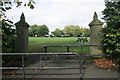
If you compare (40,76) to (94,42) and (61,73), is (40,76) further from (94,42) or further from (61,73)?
(94,42)

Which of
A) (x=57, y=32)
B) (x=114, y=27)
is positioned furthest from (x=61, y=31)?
(x=114, y=27)

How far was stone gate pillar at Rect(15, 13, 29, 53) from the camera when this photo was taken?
14273 millimetres

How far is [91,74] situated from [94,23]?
547 centimetres

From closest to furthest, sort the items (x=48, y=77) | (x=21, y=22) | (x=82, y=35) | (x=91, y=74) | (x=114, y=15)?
1. (x=48, y=77)
2. (x=91, y=74)
3. (x=114, y=15)
4. (x=21, y=22)
5. (x=82, y=35)

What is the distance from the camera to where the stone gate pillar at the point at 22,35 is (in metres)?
14.3

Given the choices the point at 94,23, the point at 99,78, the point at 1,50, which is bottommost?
the point at 99,78

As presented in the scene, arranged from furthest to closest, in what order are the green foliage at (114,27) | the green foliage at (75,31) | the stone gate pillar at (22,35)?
1. the green foliage at (75,31)
2. the stone gate pillar at (22,35)
3. the green foliage at (114,27)

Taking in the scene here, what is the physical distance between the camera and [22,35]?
14.5 m

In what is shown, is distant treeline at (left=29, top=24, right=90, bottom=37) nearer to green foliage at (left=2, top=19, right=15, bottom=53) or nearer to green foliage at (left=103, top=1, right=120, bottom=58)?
green foliage at (left=103, top=1, right=120, bottom=58)

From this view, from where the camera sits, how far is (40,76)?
9.73 metres

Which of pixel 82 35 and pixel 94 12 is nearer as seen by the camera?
pixel 94 12

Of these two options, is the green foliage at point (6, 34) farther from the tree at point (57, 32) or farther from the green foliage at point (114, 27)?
the tree at point (57, 32)

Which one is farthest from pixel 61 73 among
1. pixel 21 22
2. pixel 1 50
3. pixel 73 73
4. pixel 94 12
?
pixel 94 12

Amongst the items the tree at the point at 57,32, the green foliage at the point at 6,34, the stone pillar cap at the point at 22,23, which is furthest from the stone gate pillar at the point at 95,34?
the green foliage at the point at 6,34
